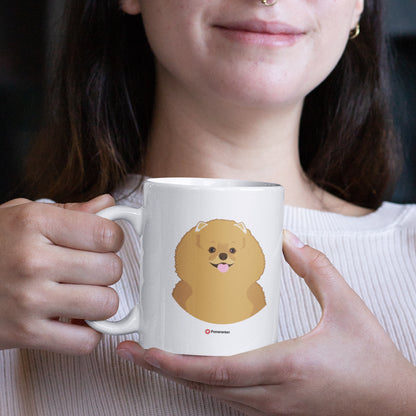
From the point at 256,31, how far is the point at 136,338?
20.3 inches

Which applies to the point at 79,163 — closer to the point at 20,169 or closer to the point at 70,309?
the point at 20,169

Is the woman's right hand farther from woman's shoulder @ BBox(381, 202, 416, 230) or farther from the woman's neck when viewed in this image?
woman's shoulder @ BBox(381, 202, 416, 230)

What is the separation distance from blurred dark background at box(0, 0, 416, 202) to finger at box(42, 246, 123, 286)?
0.90 metres

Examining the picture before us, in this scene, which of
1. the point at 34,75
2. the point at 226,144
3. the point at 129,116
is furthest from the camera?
the point at 34,75

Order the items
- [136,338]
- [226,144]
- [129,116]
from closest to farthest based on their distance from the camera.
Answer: [136,338], [226,144], [129,116]

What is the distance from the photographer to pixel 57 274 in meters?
0.68

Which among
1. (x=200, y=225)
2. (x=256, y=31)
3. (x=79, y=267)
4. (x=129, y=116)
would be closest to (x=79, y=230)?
(x=79, y=267)

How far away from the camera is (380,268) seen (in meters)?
1.04

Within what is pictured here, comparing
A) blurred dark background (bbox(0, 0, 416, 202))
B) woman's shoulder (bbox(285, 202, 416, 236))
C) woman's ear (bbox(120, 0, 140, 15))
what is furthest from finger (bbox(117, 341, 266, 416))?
blurred dark background (bbox(0, 0, 416, 202))

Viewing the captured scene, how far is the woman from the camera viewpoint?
690mm

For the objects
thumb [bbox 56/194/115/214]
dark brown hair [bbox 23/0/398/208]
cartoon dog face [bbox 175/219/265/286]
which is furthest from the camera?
dark brown hair [bbox 23/0/398/208]

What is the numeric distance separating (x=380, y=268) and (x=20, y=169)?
0.93 m

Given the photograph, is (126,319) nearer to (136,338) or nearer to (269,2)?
(136,338)

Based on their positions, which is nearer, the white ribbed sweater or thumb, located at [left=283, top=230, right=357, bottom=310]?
thumb, located at [left=283, top=230, right=357, bottom=310]
